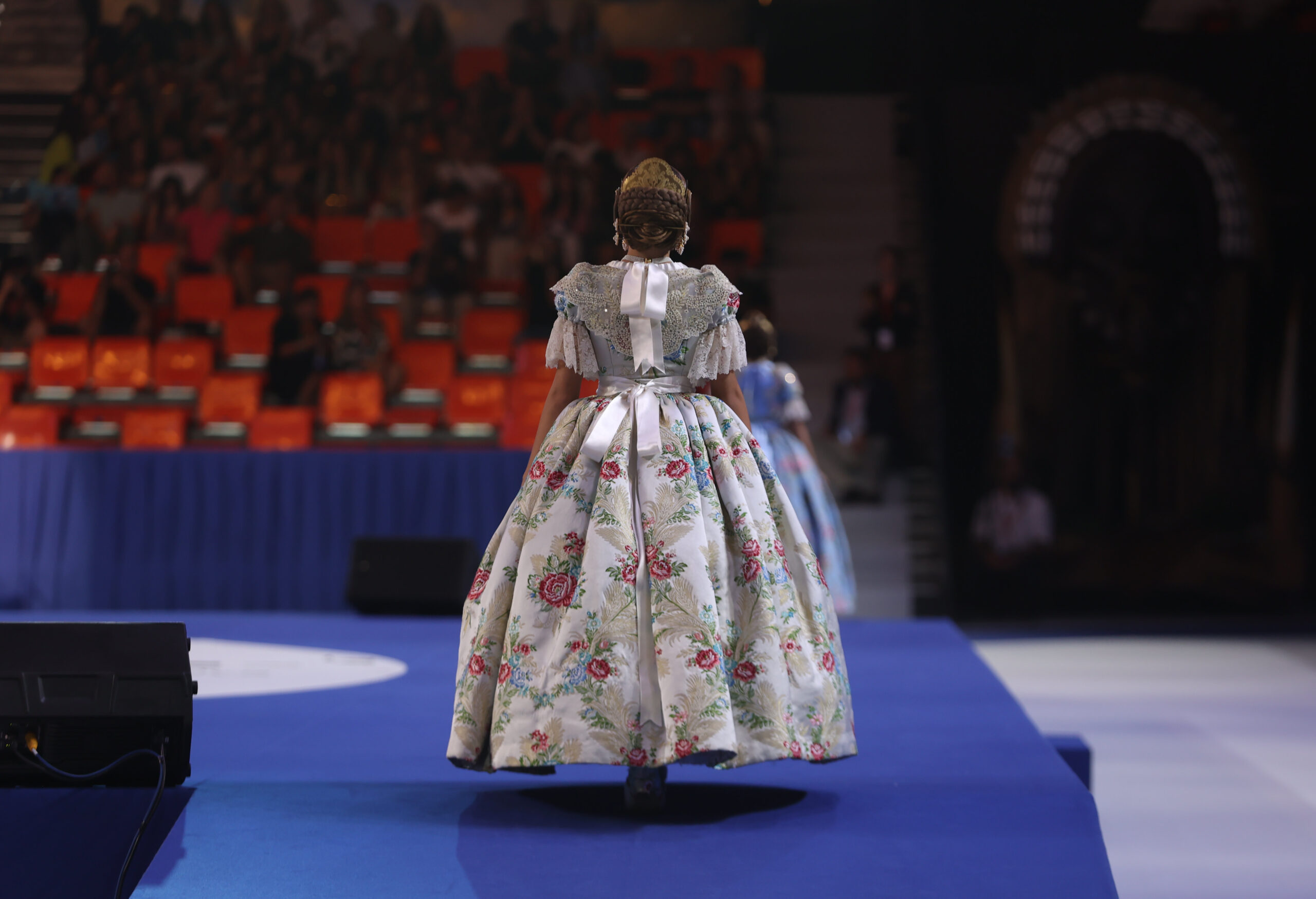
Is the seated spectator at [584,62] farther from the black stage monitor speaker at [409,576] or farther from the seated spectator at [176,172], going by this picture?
the black stage monitor speaker at [409,576]

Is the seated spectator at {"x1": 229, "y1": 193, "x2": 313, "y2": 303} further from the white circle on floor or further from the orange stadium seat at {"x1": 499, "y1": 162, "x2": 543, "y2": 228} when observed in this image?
the white circle on floor

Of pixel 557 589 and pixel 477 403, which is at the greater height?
pixel 557 589

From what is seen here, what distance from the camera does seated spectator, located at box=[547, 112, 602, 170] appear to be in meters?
9.20

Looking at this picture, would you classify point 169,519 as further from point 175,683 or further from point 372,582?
point 175,683

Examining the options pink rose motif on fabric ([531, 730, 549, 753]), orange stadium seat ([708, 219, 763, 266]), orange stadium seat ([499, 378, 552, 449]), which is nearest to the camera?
pink rose motif on fabric ([531, 730, 549, 753])

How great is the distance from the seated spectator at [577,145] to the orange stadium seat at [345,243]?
51.7 inches

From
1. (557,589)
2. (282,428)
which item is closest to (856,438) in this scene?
(282,428)

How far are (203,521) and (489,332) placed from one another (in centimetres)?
234

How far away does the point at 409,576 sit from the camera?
235 inches

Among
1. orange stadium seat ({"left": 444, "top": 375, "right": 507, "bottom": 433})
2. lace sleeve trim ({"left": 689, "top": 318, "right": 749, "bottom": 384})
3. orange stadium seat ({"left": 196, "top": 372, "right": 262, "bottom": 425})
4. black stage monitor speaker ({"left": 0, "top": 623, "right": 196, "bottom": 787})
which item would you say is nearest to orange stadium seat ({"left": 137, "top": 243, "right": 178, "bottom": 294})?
orange stadium seat ({"left": 196, "top": 372, "right": 262, "bottom": 425})

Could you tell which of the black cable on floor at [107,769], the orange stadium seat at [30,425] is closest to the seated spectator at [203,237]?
the orange stadium seat at [30,425]

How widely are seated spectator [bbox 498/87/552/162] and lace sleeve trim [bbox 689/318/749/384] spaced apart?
728 cm

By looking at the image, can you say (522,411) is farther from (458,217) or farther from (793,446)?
(793,446)

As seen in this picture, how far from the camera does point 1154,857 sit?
306 centimetres
